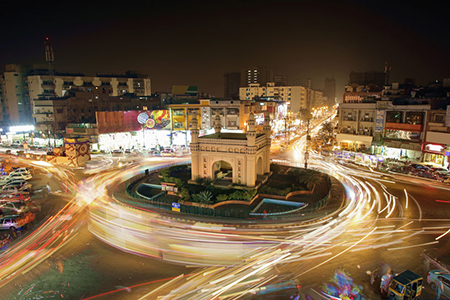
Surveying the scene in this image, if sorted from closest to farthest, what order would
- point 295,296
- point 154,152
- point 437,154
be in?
point 295,296 → point 437,154 → point 154,152

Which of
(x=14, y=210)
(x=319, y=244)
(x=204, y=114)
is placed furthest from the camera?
(x=204, y=114)

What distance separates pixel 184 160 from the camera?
50.6 meters

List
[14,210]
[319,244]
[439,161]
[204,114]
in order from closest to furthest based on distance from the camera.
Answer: [319,244] < [14,210] < [439,161] < [204,114]

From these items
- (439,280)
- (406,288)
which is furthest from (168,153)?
(439,280)

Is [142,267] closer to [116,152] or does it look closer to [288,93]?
[116,152]

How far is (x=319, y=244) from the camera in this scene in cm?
1984

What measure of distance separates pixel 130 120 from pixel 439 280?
190 feet

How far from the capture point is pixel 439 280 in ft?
48.5

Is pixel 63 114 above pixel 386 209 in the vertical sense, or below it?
above

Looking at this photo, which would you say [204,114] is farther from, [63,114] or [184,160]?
[63,114]

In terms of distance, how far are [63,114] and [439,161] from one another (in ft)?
255

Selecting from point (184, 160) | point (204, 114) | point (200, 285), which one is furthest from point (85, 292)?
point (204, 114)

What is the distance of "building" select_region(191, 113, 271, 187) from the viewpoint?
3111cm

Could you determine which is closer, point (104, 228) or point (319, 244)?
point (319, 244)
